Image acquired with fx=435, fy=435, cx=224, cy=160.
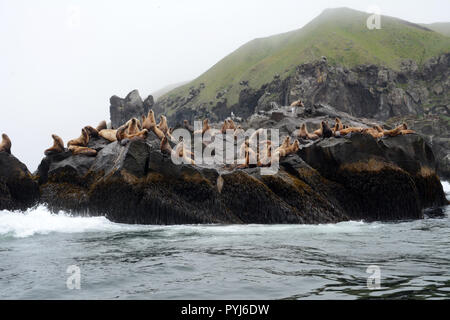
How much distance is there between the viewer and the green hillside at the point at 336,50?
474 ft

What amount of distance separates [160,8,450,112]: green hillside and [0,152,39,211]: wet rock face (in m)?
130

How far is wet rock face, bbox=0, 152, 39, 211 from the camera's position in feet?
58.3

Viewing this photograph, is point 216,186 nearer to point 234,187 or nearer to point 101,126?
point 234,187

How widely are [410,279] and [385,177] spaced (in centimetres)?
1191

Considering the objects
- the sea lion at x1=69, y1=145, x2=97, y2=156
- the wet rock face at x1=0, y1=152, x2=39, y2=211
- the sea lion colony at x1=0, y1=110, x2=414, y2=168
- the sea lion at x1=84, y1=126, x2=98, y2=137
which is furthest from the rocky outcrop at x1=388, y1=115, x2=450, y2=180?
the wet rock face at x1=0, y1=152, x2=39, y2=211

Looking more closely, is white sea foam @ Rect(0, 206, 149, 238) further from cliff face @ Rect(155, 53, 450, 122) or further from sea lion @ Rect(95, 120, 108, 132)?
cliff face @ Rect(155, 53, 450, 122)

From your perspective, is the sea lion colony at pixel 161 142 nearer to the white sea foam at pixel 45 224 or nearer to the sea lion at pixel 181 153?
the sea lion at pixel 181 153

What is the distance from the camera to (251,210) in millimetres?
17312

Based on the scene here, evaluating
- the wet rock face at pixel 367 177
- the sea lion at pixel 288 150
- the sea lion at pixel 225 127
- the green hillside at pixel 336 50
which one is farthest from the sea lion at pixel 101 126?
the green hillside at pixel 336 50

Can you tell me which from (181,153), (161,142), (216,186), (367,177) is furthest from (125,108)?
(367,177)

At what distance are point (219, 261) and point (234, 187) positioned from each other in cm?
779

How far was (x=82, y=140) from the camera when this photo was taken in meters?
20.9
